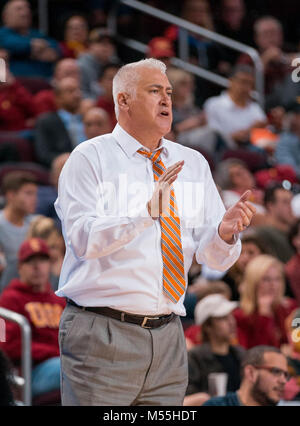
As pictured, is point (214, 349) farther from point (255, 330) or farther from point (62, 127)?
point (62, 127)

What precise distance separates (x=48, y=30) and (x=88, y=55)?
1219 millimetres

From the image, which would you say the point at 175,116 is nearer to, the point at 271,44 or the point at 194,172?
the point at 271,44

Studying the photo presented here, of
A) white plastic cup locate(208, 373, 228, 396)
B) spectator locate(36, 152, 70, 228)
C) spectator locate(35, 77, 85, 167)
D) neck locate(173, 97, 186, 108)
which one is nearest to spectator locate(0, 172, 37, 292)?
spectator locate(36, 152, 70, 228)

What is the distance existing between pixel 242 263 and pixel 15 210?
1.45m

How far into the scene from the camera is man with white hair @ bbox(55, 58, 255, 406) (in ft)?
8.58

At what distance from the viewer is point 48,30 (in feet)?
31.4

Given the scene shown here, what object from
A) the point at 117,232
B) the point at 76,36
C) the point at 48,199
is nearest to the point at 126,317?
the point at 117,232

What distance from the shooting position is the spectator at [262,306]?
534 centimetres

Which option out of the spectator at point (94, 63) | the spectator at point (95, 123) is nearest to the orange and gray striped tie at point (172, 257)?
the spectator at point (95, 123)

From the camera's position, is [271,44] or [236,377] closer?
[236,377]

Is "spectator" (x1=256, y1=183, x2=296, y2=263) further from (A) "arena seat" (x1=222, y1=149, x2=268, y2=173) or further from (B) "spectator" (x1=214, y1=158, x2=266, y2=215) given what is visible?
(A) "arena seat" (x1=222, y1=149, x2=268, y2=173)

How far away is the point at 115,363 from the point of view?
104 inches
